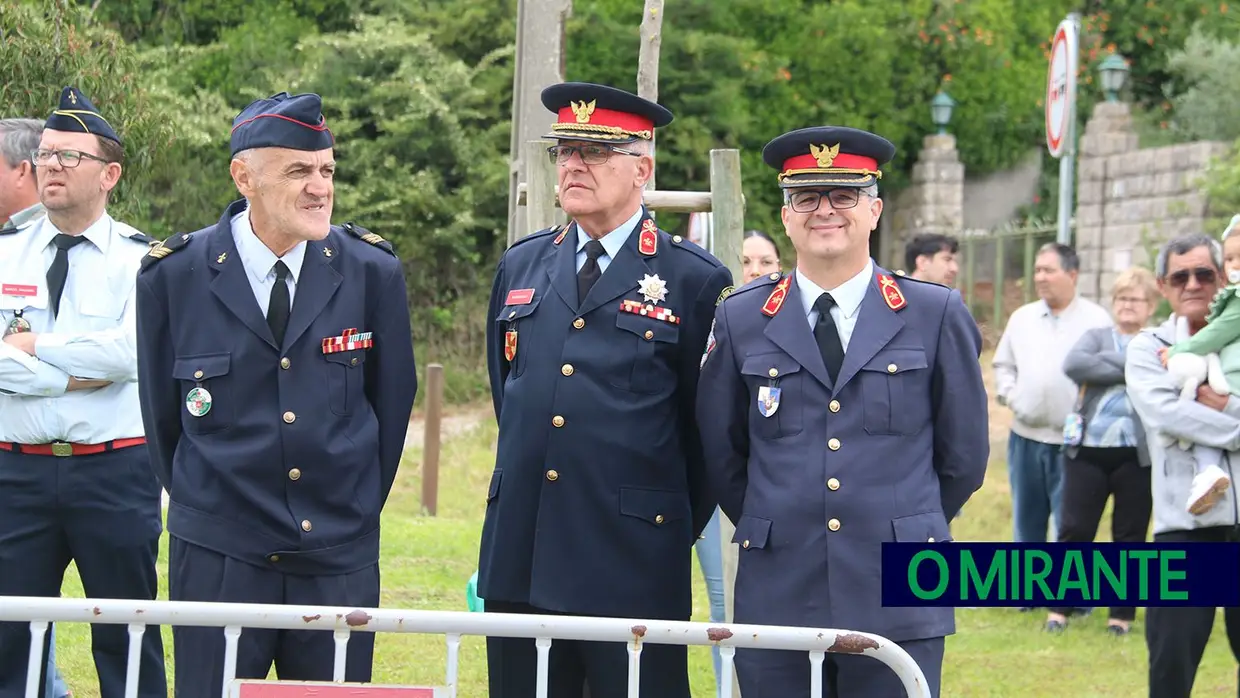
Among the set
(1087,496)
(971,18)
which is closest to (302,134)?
(1087,496)

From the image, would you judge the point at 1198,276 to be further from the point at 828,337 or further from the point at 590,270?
the point at 590,270

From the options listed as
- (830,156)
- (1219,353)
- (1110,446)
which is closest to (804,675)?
(830,156)

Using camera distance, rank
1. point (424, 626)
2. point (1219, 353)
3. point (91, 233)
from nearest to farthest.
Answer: point (424, 626), point (91, 233), point (1219, 353)

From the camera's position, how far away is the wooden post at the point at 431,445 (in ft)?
37.3

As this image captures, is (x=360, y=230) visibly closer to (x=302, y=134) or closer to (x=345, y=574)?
(x=302, y=134)

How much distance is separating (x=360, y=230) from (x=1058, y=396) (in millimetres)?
5390

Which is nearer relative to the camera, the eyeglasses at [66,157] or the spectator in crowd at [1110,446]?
the eyeglasses at [66,157]

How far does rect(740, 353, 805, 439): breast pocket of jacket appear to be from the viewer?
4125 mm

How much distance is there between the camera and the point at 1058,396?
345 inches

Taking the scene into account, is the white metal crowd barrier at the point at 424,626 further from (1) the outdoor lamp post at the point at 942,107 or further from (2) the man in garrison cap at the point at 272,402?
(1) the outdoor lamp post at the point at 942,107

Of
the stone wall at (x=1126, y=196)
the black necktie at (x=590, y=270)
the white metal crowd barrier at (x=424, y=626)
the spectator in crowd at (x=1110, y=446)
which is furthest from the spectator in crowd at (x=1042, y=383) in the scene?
the stone wall at (x=1126, y=196)

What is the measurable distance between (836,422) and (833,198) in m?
0.60

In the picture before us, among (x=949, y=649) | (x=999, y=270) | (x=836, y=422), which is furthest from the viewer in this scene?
(x=999, y=270)

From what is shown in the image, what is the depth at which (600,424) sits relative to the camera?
14.0 feet
